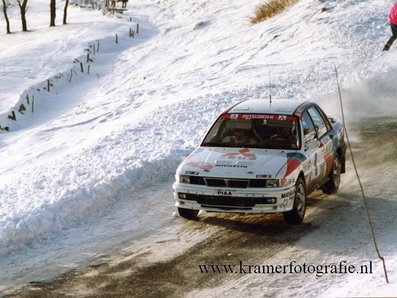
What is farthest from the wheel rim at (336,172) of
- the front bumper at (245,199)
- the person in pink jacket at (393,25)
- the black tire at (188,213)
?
the person in pink jacket at (393,25)

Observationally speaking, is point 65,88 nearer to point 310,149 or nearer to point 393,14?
point 393,14

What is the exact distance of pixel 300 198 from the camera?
10.6 m

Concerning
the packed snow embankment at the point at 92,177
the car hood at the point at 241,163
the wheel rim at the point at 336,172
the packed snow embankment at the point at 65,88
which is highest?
the car hood at the point at 241,163

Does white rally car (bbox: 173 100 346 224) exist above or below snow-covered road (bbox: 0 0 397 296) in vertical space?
above

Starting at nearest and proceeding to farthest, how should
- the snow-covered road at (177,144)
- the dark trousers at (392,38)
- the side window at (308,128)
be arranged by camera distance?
the snow-covered road at (177,144), the side window at (308,128), the dark trousers at (392,38)

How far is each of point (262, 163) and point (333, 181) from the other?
2114 millimetres

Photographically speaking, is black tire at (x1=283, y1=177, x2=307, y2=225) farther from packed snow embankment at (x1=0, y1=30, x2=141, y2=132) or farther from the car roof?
packed snow embankment at (x1=0, y1=30, x2=141, y2=132)

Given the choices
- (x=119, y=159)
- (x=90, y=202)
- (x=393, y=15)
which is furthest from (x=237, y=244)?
(x=393, y=15)

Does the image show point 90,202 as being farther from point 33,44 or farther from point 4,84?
point 33,44

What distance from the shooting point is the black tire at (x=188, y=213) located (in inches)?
434

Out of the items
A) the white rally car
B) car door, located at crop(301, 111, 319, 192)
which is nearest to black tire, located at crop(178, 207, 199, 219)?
the white rally car

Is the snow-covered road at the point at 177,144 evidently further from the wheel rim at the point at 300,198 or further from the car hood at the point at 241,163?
the car hood at the point at 241,163

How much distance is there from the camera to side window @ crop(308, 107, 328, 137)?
1192 centimetres

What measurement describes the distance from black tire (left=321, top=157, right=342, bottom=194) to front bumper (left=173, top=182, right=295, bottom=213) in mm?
1937
